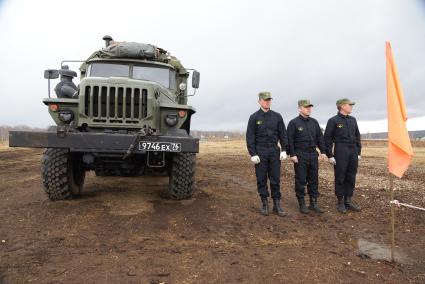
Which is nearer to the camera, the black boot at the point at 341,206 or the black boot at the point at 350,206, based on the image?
the black boot at the point at 341,206

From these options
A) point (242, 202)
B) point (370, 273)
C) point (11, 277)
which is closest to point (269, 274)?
point (370, 273)

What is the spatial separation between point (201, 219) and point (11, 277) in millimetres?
2558

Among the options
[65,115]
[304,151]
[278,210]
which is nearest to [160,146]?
[65,115]

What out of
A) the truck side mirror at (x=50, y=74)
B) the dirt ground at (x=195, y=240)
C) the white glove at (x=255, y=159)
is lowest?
the dirt ground at (x=195, y=240)

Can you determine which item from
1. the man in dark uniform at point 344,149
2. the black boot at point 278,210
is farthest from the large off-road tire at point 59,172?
the man in dark uniform at point 344,149

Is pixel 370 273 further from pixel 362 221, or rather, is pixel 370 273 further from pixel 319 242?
pixel 362 221

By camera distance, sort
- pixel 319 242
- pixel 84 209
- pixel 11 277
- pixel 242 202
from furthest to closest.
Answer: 1. pixel 242 202
2. pixel 84 209
3. pixel 319 242
4. pixel 11 277

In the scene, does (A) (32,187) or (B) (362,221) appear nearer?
(B) (362,221)

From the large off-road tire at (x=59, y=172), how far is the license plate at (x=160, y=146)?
1.41 metres

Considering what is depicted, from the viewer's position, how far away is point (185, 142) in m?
5.09

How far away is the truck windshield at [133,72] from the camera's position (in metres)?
6.75

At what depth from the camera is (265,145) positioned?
5664 millimetres

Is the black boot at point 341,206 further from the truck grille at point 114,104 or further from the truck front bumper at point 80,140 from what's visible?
the truck grille at point 114,104

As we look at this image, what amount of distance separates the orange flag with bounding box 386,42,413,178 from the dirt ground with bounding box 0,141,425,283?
3.30 feet
